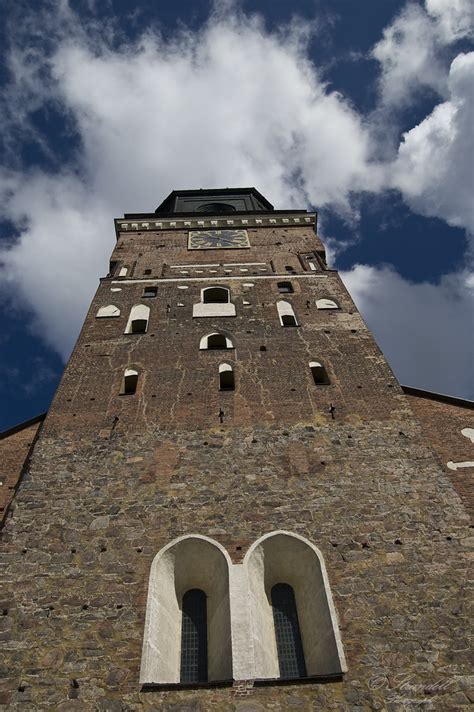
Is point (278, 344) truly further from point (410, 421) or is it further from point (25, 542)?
point (25, 542)

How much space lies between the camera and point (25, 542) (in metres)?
8.01

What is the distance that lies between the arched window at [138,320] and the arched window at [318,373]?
4.16 metres

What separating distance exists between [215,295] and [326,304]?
312cm

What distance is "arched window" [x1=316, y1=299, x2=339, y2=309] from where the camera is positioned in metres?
14.5

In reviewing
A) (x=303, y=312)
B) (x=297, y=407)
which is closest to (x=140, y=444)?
(x=297, y=407)

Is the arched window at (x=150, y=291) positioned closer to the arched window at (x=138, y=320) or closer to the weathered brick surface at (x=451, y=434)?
the arched window at (x=138, y=320)

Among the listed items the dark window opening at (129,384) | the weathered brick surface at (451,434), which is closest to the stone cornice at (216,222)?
the dark window opening at (129,384)

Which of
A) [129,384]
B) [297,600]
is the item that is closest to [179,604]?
[297,600]

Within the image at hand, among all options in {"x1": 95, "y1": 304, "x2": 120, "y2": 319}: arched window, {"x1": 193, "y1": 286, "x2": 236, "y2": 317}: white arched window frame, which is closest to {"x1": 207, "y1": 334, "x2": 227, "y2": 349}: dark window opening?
{"x1": 193, "y1": 286, "x2": 236, "y2": 317}: white arched window frame

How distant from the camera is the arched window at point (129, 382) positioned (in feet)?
37.3

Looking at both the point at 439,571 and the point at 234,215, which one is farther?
the point at 234,215

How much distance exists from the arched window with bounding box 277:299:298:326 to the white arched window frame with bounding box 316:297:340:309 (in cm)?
75

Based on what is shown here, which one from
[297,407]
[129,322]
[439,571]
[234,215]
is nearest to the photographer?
[439,571]

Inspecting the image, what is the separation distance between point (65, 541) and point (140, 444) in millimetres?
2222
